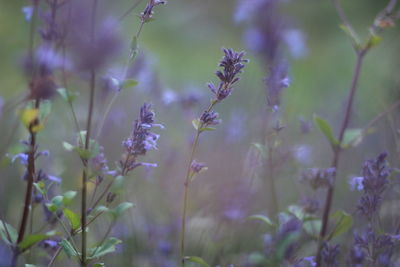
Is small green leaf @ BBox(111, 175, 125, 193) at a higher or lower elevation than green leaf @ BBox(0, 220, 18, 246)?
higher

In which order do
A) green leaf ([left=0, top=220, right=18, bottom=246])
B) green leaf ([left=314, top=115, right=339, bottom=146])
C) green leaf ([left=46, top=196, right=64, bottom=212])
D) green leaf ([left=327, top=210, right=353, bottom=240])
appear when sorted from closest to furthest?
green leaf ([left=46, top=196, right=64, bottom=212]) → green leaf ([left=0, top=220, right=18, bottom=246]) → green leaf ([left=327, top=210, right=353, bottom=240]) → green leaf ([left=314, top=115, right=339, bottom=146])

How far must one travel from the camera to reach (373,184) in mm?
1273

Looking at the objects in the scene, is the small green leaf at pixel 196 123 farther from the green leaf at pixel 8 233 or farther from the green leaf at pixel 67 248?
the green leaf at pixel 8 233

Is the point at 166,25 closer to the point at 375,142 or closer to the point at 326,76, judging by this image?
the point at 326,76

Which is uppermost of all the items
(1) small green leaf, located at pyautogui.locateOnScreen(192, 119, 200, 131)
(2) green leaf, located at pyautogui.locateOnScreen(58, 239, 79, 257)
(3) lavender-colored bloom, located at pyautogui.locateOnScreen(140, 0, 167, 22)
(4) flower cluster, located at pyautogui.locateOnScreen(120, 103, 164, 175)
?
(3) lavender-colored bloom, located at pyautogui.locateOnScreen(140, 0, 167, 22)

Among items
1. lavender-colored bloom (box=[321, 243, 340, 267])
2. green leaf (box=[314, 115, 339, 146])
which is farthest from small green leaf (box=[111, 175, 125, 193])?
green leaf (box=[314, 115, 339, 146])

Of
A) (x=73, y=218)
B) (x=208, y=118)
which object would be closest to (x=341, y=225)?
(x=208, y=118)

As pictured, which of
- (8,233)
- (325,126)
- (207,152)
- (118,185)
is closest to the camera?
(118,185)

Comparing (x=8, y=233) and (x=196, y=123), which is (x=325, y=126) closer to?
(x=196, y=123)

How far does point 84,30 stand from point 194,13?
5326mm

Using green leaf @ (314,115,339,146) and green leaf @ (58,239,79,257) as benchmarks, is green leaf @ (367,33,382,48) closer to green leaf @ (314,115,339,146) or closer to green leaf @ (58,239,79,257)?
green leaf @ (314,115,339,146)

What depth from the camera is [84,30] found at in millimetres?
1131

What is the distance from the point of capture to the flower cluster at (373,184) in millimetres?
1259

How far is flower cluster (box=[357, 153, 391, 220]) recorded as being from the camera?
1259 mm
